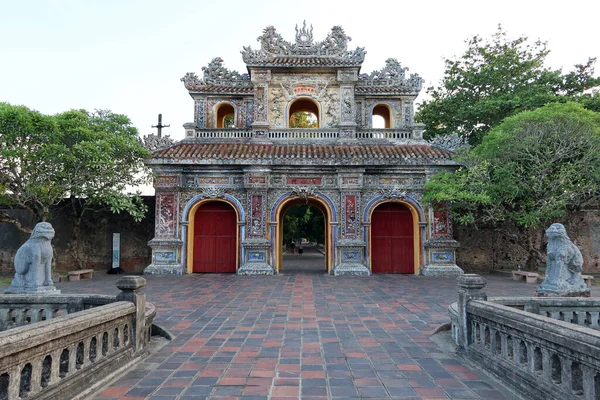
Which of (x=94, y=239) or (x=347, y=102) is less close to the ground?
(x=347, y=102)

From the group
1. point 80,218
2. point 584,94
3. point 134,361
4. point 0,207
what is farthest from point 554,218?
point 0,207

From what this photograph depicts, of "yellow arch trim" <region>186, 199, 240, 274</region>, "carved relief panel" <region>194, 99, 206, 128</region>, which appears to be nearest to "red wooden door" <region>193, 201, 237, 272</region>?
"yellow arch trim" <region>186, 199, 240, 274</region>

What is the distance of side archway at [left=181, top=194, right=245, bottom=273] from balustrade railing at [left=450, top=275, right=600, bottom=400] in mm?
10845

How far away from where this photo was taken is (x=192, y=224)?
1600 cm

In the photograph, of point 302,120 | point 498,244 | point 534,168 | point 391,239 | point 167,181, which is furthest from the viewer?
point 302,120

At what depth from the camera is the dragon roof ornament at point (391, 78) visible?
18188 mm

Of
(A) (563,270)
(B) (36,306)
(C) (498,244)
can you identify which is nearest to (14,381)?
(B) (36,306)

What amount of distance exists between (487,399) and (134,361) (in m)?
4.01

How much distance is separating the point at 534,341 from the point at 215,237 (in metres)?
13.8

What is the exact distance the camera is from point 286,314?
7.68 meters

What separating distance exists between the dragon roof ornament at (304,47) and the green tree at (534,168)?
7.21 metres

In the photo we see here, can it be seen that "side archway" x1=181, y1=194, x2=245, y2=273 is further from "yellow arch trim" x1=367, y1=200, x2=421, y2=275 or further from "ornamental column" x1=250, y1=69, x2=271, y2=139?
"yellow arch trim" x1=367, y1=200, x2=421, y2=275

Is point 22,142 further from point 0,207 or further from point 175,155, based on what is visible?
point 0,207

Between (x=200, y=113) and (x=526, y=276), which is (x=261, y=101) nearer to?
(x=200, y=113)
